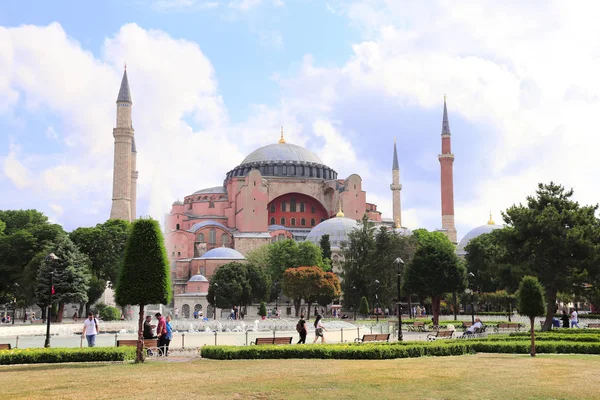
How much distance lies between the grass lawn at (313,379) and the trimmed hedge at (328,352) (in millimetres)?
642

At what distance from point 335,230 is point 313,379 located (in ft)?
166

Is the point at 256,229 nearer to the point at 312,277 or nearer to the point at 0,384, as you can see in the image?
the point at 312,277

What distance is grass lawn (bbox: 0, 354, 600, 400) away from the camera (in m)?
9.18

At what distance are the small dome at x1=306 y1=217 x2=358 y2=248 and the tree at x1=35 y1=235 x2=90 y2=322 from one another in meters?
26.2

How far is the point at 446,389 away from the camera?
965cm

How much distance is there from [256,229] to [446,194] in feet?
62.8

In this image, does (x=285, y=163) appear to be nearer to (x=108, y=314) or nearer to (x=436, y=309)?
(x=108, y=314)

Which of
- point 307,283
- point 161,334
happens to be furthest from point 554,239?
point 307,283

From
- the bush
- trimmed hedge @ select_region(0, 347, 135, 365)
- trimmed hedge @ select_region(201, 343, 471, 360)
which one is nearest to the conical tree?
trimmed hedge @ select_region(0, 347, 135, 365)

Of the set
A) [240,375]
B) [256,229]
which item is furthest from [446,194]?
[240,375]

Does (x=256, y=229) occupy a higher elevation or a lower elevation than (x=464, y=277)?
higher

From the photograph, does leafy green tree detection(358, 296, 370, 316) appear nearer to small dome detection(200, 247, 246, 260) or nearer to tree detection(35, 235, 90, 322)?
tree detection(35, 235, 90, 322)

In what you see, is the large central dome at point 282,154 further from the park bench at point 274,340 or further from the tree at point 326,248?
the park bench at point 274,340

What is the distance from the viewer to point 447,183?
213 feet
